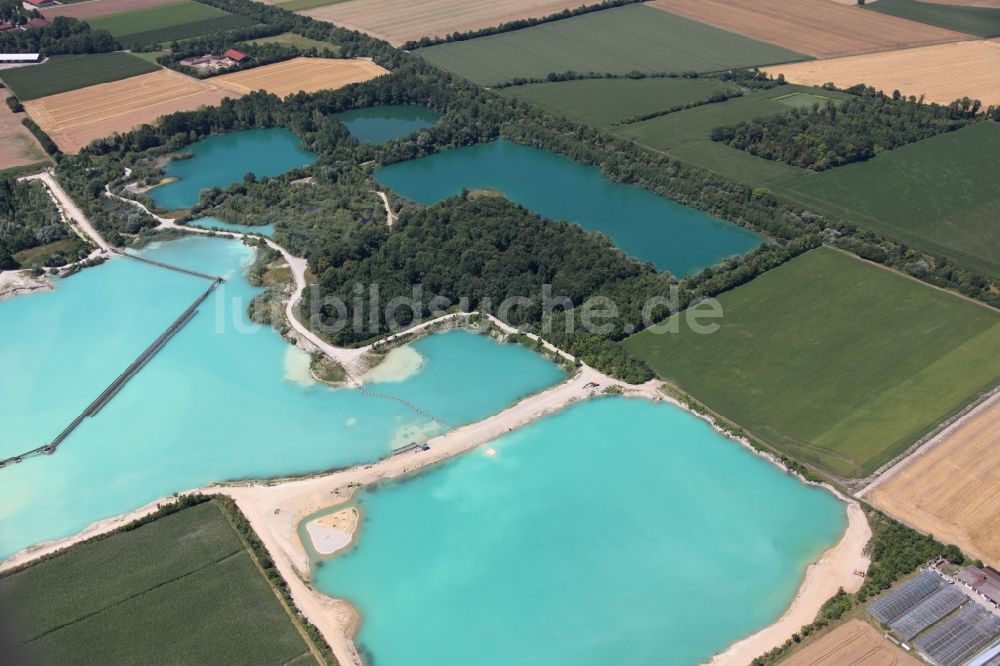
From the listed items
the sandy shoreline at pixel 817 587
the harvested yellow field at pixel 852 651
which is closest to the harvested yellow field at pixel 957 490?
the sandy shoreline at pixel 817 587

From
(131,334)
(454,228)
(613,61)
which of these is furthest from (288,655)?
(613,61)

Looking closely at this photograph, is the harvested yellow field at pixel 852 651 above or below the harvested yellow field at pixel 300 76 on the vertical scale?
below

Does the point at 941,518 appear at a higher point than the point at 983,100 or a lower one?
lower

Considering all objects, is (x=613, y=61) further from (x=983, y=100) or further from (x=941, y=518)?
(x=941, y=518)

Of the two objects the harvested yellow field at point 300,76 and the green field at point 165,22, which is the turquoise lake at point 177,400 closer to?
the harvested yellow field at point 300,76

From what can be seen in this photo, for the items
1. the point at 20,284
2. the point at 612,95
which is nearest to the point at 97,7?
the point at 20,284

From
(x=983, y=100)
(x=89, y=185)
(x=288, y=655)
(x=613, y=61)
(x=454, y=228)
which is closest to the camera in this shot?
(x=288, y=655)

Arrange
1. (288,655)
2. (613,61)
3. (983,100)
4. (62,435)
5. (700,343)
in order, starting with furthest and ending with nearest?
1. (613,61)
2. (983,100)
3. (700,343)
4. (62,435)
5. (288,655)

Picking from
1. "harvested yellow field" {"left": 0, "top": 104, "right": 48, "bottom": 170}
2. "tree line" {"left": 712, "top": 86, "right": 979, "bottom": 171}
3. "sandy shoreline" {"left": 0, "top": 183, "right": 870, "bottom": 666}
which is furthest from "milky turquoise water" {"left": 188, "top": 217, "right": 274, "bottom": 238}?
"tree line" {"left": 712, "top": 86, "right": 979, "bottom": 171}
